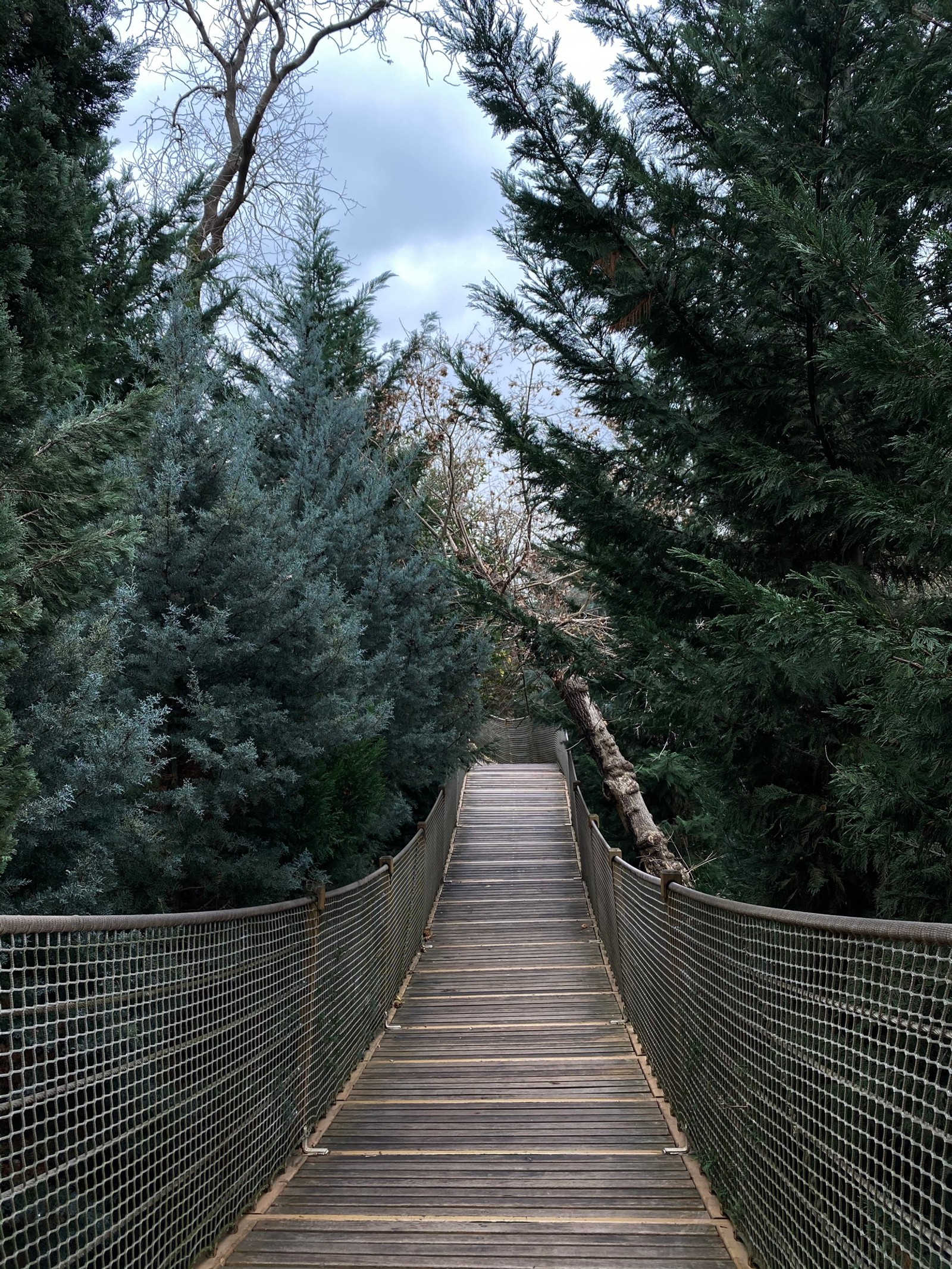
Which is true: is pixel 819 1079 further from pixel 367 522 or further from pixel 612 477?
pixel 367 522

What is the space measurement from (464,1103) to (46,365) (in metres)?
4.27

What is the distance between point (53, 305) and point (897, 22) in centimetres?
356

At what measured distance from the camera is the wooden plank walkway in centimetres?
324

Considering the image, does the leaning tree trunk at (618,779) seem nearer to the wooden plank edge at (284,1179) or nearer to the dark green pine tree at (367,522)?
the dark green pine tree at (367,522)

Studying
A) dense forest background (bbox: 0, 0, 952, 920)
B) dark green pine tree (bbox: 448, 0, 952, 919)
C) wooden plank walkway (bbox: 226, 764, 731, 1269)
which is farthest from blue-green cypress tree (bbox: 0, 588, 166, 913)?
dark green pine tree (bbox: 448, 0, 952, 919)

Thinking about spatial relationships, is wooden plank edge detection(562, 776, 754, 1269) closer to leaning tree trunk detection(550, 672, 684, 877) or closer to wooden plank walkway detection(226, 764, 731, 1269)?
wooden plank walkway detection(226, 764, 731, 1269)

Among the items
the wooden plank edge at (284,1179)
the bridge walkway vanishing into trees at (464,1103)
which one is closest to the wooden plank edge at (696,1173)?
the bridge walkway vanishing into trees at (464,1103)

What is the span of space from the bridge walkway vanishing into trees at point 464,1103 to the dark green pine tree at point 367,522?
6.71 ft

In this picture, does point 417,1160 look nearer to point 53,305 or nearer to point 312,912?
point 312,912

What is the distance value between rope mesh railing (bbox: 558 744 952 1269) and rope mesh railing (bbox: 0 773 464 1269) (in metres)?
1.82

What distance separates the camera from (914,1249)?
86.8 inches

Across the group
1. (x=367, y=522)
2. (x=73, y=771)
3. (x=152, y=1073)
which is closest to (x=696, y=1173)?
(x=152, y=1073)

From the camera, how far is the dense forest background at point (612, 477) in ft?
9.29

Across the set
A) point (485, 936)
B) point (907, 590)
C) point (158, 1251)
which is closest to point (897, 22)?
point (907, 590)
